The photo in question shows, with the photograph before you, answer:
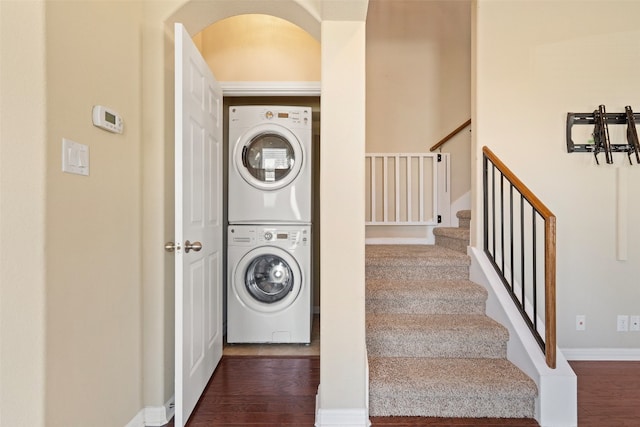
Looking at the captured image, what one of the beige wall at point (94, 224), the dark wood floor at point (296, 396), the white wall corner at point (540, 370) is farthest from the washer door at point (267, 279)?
the white wall corner at point (540, 370)

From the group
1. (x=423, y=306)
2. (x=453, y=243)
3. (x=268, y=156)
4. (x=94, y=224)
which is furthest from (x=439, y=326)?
(x=94, y=224)

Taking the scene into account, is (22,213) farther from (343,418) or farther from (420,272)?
(420,272)

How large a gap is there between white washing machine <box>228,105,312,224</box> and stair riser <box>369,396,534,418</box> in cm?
140

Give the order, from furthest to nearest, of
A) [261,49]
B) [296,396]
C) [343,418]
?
[261,49] → [296,396] → [343,418]

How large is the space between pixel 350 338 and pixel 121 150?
1.43 meters

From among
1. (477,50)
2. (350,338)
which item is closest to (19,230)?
(350,338)

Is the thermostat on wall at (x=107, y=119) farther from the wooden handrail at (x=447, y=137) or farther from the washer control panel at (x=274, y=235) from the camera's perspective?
the wooden handrail at (x=447, y=137)

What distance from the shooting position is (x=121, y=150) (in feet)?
5.27

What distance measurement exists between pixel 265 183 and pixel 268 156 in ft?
0.75

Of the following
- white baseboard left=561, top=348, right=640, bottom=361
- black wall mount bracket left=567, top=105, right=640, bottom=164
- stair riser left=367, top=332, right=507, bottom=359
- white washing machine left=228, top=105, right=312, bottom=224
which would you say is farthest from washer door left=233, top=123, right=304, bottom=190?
white baseboard left=561, top=348, right=640, bottom=361

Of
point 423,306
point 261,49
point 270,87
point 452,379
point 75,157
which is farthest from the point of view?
point 261,49

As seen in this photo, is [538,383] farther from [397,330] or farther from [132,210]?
[132,210]

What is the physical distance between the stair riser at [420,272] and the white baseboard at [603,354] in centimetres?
93

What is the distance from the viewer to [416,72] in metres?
3.62
